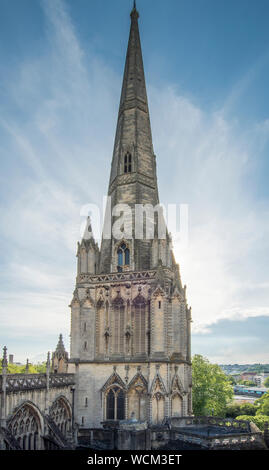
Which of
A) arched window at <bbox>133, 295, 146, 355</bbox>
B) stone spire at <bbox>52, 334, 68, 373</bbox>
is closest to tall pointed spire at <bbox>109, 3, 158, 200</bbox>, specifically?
arched window at <bbox>133, 295, 146, 355</bbox>

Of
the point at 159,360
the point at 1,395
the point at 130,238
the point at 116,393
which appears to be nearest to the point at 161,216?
the point at 130,238

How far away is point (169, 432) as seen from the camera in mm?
27406

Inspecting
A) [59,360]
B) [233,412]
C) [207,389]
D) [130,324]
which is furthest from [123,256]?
[233,412]

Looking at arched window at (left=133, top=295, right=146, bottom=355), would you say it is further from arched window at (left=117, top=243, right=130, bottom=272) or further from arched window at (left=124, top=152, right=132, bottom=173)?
arched window at (left=124, top=152, right=132, bottom=173)

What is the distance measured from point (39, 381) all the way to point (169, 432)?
369 inches

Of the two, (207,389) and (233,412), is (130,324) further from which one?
(233,412)

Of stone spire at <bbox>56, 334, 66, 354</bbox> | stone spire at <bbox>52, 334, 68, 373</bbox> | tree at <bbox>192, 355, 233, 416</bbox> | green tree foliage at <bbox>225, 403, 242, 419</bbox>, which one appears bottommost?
green tree foliage at <bbox>225, 403, 242, 419</bbox>

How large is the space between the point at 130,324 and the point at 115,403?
609cm

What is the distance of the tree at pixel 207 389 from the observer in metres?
47.9

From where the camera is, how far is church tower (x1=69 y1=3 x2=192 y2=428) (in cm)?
3108

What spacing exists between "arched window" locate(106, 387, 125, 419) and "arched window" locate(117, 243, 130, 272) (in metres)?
9.91

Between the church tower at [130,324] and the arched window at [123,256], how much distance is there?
9 cm

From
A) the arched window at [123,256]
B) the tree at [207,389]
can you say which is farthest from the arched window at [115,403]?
the tree at [207,389]

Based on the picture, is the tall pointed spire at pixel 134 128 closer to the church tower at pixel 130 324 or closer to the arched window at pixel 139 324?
the church tower at pixel 130 324
